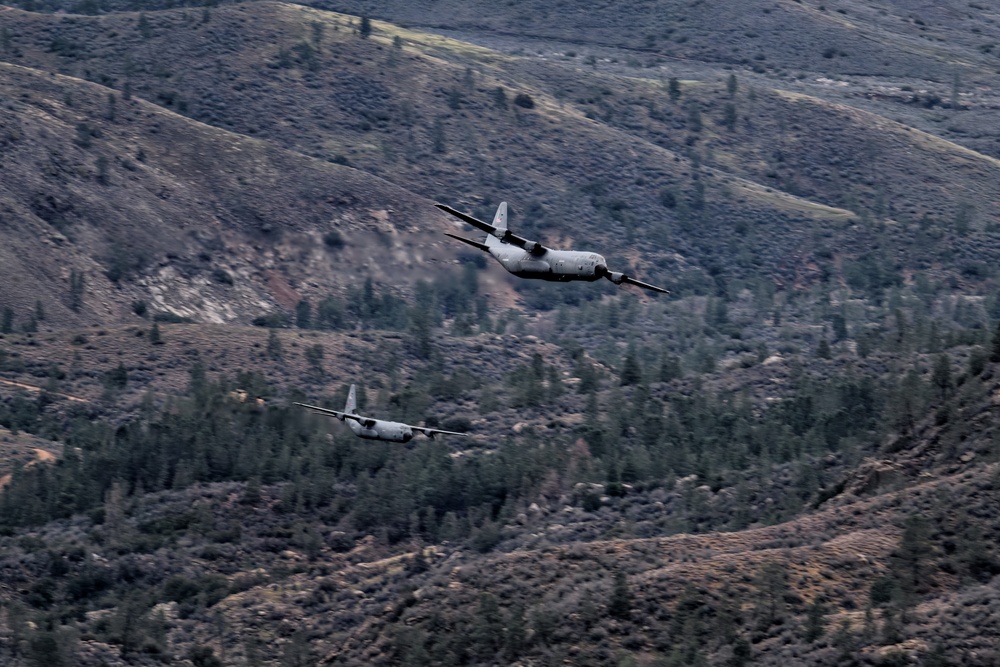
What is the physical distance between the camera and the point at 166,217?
5719 inches

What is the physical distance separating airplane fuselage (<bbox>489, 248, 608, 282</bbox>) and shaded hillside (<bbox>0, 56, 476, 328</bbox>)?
7743 cm

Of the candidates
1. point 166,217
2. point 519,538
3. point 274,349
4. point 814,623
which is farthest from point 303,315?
point 814,623

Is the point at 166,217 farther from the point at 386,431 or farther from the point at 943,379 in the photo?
the point at 943,379

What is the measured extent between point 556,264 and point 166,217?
9664 centimetres

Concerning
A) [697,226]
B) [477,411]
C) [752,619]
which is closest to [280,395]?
[477,411]

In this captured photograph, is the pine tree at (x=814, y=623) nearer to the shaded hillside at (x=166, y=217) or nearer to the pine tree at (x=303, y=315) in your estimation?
the shaded hillside at (x=166, y=217)

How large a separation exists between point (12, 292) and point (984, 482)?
78.2 metres

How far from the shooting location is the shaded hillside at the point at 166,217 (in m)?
135

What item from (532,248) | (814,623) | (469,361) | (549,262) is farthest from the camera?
(469,361)

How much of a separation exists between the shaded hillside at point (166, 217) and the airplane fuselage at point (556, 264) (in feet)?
254

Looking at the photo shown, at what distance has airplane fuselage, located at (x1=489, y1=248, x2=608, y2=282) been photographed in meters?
52.2

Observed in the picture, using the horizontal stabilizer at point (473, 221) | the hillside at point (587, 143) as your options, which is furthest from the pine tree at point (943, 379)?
the hillside at point (587, 143)

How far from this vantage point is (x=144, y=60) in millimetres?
Result: 176625

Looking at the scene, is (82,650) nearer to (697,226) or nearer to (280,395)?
(280,395)
